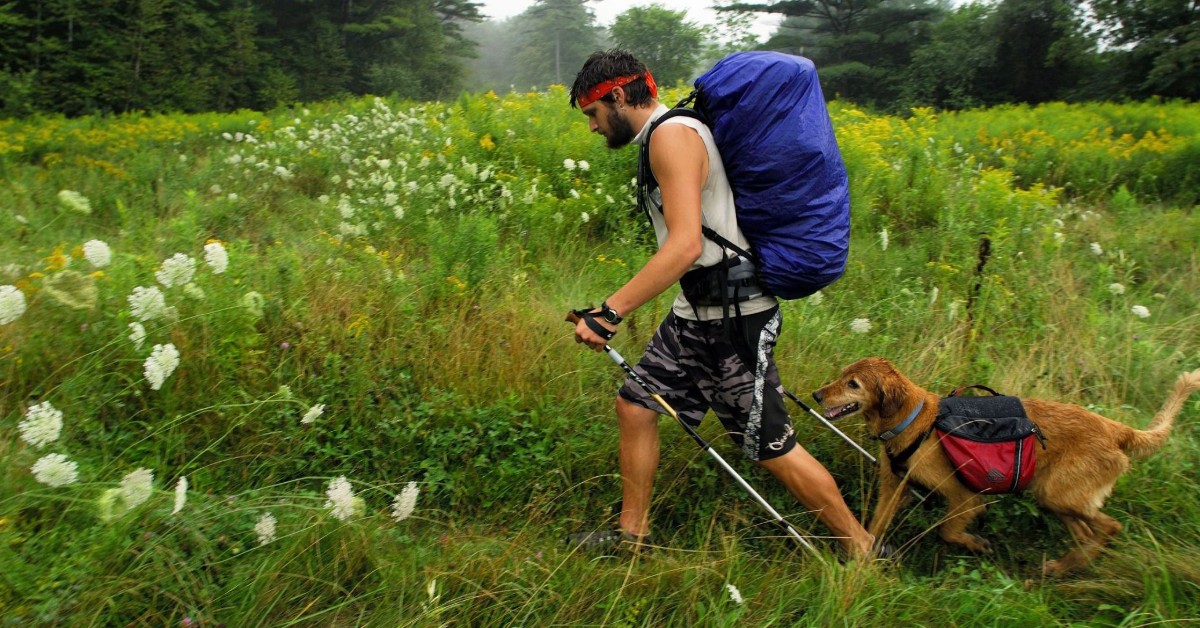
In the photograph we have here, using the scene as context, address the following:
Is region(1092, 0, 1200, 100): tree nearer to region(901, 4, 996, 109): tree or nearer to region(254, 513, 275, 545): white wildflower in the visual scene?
region(901, 4, 996, 109): tree

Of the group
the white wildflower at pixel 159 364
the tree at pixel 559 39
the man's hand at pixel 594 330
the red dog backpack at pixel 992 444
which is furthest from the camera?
the tree at pixel 559 39

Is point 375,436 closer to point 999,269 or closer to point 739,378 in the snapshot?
point 739,378

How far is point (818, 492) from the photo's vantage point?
312 cm

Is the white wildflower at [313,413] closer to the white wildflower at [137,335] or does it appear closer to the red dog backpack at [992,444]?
the white wildflower at [137,335]

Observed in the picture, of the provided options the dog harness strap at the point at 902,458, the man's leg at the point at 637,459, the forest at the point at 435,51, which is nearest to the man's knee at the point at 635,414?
the man's leg at the point at 637,459

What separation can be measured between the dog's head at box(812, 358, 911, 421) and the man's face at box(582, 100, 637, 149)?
146 cm

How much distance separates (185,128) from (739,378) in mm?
12302

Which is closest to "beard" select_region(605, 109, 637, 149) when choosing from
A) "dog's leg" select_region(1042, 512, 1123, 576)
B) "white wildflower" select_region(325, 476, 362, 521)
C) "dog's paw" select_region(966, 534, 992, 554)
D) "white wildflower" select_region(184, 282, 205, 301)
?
"white wildflower" select_region(325, 476, 362, 521)

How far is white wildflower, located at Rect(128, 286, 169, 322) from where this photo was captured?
337 cm

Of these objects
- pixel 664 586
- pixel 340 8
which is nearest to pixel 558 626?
pixel 664 586

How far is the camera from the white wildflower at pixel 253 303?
12.6 feet

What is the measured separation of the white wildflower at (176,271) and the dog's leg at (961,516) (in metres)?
3.84

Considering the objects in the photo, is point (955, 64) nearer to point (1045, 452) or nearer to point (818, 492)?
point (1045, 452)

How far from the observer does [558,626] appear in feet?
8.75
